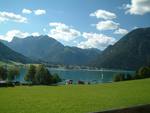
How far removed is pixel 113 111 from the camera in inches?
204

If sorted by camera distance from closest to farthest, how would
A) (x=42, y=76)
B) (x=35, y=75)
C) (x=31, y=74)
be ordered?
(x=42, y=76) < (x=35, y=75) < (x=31, y=74)

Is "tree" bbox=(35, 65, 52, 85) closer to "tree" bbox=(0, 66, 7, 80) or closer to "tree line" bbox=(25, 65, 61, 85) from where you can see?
"tree line" bbox=(25, 65, 61, 85)

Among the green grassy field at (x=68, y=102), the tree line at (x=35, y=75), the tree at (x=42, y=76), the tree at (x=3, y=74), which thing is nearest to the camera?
the green grassy field at (x=68, y=102)

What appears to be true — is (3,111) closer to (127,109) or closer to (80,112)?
(80,112)

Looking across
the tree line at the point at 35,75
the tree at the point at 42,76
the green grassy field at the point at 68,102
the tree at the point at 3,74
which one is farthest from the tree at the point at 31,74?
the green grassy field at the point at 68,102

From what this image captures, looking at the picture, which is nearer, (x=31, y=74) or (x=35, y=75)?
(x=35, y=75)

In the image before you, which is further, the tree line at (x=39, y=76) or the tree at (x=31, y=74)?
the tree at (x=31, y=74)

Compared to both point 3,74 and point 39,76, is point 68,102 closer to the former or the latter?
point 39,76

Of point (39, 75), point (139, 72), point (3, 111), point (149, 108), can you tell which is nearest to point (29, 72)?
point (39, 75)

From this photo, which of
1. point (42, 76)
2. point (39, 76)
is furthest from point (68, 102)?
point (39, 76)

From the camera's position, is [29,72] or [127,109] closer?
[127,109]

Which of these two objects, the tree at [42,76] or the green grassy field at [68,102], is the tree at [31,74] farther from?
the green grassy field at [68,102]

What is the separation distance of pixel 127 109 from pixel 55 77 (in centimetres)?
12131

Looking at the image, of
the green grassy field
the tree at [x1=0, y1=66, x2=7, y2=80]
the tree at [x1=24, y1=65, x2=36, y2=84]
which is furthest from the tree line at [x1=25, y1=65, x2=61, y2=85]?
the green grassy field
